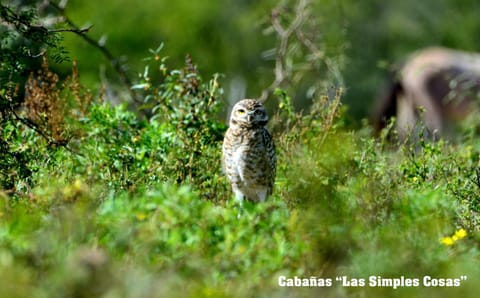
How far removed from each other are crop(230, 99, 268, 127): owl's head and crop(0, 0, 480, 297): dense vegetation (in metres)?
0.45

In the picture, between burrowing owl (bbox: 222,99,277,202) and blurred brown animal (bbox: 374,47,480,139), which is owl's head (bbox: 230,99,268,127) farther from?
blurred brown animal (bbox: 374,47,480,139)

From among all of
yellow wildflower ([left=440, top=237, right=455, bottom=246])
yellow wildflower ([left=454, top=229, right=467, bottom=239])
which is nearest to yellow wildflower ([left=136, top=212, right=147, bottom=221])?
yellow wildflower ([left=440, top=237, right=455, bottom=246])

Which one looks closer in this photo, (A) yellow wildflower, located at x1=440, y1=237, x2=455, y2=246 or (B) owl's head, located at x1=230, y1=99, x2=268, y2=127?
(A) yellow wildflower, located at x1=440, y1=237, x2=455, y2=246

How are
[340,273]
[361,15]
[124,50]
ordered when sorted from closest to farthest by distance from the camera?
1. [340,273]
2. [124,50]
3. [361,15]

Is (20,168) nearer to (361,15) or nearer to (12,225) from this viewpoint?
(12,225)

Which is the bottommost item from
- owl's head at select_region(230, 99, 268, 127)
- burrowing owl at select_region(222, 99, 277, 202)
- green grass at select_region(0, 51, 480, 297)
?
green grass at select_region(0, 51, 480, 297)

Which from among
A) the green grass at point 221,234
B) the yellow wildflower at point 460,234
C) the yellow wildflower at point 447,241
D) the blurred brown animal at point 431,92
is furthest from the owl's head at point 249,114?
the blurred brown animal at point 431,92

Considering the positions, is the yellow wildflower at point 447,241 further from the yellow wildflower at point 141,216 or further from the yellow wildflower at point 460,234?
the yellow wildflower at point 141,216

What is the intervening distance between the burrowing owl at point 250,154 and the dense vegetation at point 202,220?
0.21m

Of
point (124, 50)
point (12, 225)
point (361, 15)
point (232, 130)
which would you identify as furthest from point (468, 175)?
point (361, 15)

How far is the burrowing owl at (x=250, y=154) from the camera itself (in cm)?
862

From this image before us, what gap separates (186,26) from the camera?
43.0m

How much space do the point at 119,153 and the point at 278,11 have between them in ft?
15.8

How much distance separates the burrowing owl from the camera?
28.3ft
